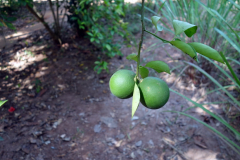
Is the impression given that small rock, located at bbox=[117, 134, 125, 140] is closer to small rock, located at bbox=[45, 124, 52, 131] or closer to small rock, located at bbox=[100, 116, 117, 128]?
small rock, located at bbox=[100, 116, 117, 128]

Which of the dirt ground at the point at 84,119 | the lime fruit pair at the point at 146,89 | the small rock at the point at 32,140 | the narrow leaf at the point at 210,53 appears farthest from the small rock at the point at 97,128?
the narrow leaf at the point at 210,53

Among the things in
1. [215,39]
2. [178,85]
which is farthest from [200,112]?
[215,39]

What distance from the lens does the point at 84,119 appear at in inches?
91.1

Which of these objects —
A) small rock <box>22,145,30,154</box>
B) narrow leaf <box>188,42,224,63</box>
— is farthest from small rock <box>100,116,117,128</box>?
narrow leaf <box>188,42,224,63</box>

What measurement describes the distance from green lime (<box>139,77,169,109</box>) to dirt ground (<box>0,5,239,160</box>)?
58.6 inches

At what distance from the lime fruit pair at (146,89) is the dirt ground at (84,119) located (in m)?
1.49

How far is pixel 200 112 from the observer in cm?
230

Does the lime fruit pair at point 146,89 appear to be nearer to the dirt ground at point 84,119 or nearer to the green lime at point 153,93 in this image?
the green lime at point 153,93

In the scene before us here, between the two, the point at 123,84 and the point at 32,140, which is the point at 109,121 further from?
the point at 123,84

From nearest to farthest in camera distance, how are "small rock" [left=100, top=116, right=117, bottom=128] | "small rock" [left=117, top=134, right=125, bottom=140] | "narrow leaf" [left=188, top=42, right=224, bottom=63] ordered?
1. "narrow leaf" [left=188, top=42, right=224, bottom=63]
2. "small rock" [left=117, top=134, right=125, bottom=140]
3. "small rock" [left=100, top=116, right=117, bottom=128]

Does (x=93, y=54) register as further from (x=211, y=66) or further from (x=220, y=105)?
(x=220, y=105)

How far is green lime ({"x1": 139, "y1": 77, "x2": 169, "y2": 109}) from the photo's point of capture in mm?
631

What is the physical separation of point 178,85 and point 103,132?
132cm

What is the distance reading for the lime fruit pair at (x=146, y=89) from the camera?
2.08ft
